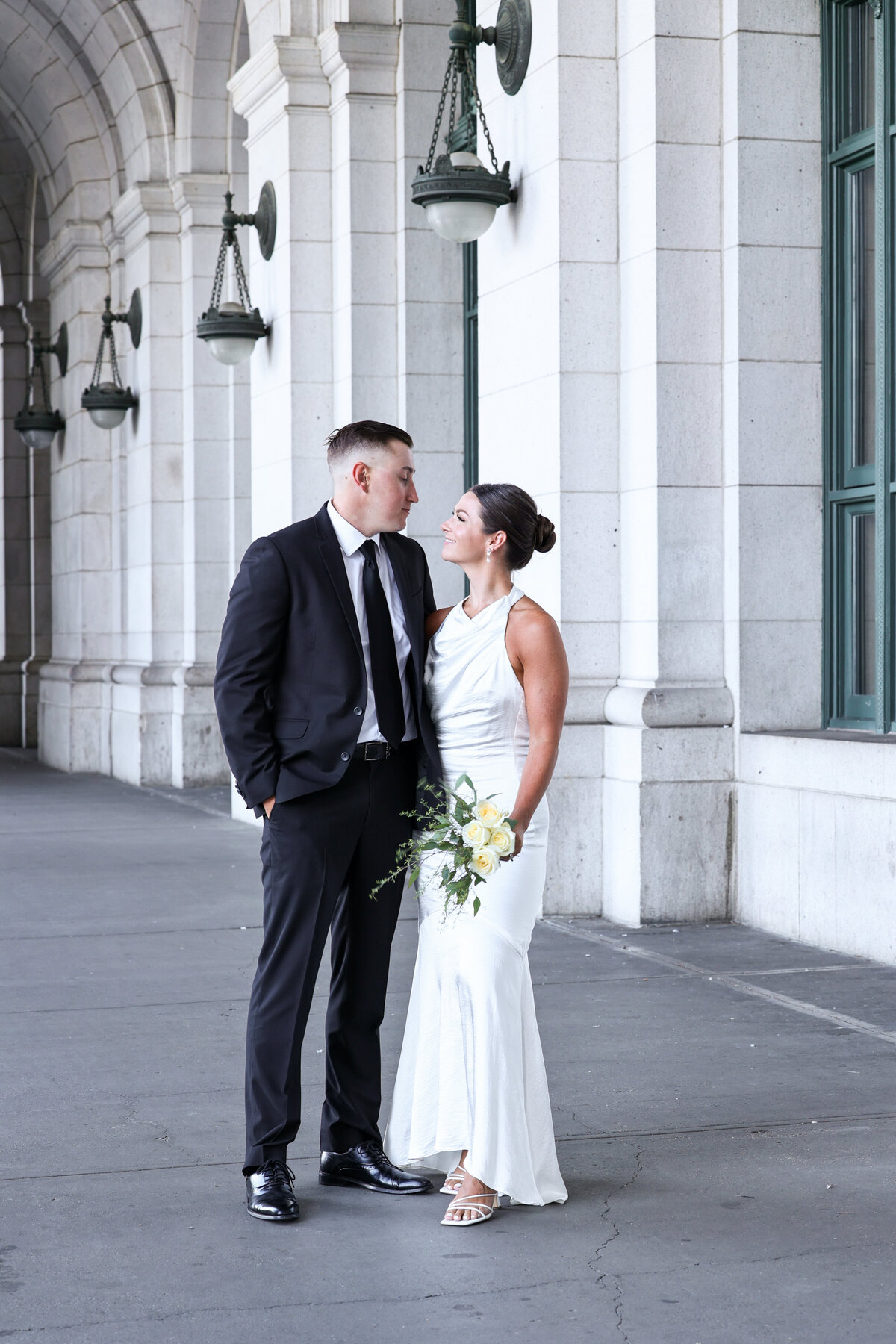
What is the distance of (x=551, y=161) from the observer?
959cm

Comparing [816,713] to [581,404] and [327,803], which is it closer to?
[581,404]

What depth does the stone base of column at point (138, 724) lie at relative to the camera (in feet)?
58.6

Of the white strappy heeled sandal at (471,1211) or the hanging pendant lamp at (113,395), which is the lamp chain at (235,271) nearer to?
the hanging pendant lamp at (113,395)

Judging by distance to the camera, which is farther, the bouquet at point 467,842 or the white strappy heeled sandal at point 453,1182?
the white strappy heeled sandal at point 453,1182

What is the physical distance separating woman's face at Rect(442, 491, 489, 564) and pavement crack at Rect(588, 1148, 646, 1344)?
1772mm

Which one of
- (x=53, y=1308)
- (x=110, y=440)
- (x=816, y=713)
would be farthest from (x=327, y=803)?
(x=110, y=440)

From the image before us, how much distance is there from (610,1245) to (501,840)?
1.04 m

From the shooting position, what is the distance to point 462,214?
9969mm

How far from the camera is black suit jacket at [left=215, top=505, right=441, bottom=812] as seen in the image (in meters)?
4.73

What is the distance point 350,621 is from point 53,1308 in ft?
6.26

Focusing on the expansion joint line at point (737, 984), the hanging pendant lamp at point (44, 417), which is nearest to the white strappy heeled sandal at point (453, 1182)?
the expansion joint line at point (737, 984)

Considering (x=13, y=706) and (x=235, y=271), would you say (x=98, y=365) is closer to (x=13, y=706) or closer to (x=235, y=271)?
(x=235, y=271)

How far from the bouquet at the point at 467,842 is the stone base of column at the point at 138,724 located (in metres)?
12.9

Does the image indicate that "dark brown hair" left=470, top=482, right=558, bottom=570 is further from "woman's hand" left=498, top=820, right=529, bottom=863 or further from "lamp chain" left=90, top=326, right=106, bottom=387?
"lamp chain" left=90, top=326, right=106, bottom=387
